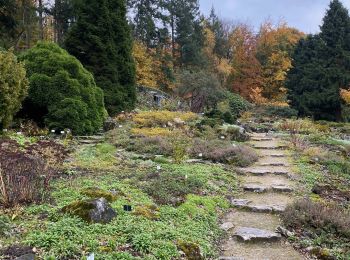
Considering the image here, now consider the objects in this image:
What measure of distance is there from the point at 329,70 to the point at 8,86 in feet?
62.5

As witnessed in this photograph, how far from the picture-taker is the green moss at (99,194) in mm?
5770

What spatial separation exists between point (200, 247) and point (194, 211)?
46.5 inches

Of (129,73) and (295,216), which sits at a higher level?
(129,73)

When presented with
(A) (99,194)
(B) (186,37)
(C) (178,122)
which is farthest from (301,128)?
(B) (186,37)

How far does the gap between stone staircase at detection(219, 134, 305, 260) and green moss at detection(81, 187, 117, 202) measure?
1.81 m

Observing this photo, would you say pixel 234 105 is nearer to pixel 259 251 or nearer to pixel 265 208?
A: pixel 265 208

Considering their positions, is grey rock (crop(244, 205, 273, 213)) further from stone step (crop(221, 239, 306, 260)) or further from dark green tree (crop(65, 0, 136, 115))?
dark green tree (crop(65, 0, 136, 115))

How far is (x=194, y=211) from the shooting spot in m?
6.13

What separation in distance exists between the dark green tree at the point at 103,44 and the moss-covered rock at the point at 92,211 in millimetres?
12724

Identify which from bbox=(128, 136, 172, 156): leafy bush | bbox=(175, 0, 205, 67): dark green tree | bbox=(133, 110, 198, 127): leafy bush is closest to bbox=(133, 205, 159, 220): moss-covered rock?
bbox=(128, 136, 172, 156): leafy bush

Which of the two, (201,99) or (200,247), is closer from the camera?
(200,247)

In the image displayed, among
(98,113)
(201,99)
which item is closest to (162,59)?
(201,99)

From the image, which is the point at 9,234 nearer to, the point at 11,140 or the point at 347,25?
the point at 11,140

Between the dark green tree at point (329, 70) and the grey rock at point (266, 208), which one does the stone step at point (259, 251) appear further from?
the dark green tree at point (329, 70)
